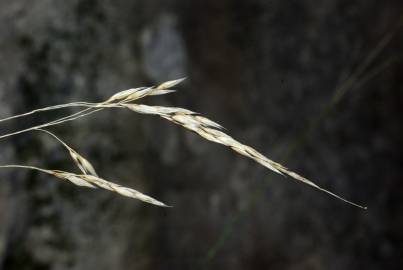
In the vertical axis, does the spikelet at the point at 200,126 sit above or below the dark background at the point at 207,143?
below

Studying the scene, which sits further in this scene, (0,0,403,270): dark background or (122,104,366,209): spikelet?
(0,0,403,270): dark background

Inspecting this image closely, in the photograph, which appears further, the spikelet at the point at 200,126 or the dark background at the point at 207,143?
the dark background at the point at 207,143

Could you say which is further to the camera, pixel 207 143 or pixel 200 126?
pixel 207 143

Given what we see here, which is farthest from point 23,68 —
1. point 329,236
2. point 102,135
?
point 329,236

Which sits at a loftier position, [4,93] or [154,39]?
[154,39]

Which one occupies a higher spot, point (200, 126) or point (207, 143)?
point (207, 143)

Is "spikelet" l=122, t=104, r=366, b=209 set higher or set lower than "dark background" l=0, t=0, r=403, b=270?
lower

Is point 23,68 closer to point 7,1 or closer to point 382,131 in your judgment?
point 7,1

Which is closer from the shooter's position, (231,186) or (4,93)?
(4,93)
